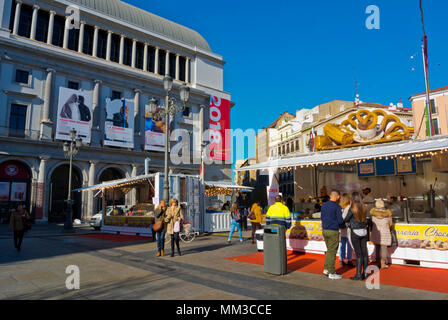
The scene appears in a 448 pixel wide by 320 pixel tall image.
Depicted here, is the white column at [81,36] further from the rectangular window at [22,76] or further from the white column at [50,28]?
the rectangular window at [22,76]

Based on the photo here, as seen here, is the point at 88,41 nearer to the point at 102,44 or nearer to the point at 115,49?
the point at 102,44

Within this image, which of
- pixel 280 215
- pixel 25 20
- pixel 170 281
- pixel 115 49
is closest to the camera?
pixel 170 281

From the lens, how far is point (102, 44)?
37281 mm

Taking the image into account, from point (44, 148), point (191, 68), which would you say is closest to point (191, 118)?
point (191, 68)

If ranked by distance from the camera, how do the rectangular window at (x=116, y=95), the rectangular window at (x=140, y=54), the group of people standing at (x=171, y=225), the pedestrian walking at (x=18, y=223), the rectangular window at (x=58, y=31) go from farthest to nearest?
the rectangular window at (x=140, y=54), the rectangular window at (x=116, y=95), the rectangular window at (x=58, y=31), the pedestrian walking at (x=18, y=223), the group of people standing at (x=171, y=225)

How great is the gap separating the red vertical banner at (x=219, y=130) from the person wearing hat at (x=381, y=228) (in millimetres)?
35827

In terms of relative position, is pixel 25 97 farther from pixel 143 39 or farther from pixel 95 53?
pixel 143 39

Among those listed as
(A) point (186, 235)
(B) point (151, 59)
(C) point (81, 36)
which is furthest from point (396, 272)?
(B) point (151, 59)

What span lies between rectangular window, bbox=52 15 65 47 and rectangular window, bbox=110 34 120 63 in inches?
209

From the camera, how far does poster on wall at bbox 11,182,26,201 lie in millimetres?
28152

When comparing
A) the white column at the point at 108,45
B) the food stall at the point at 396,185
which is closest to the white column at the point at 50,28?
the white column at the point at 108,45

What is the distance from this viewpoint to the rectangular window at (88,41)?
3559cm

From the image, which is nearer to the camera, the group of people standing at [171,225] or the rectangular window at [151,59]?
the group of people standing at [171,225]

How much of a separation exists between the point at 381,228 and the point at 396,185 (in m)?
7.95
